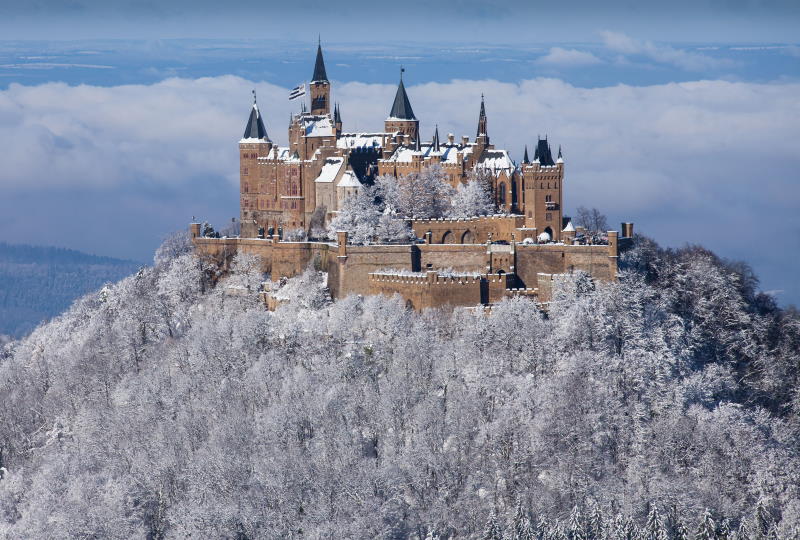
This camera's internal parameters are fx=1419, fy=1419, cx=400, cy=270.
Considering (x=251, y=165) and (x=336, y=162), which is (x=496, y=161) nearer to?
(x=336, y=162)

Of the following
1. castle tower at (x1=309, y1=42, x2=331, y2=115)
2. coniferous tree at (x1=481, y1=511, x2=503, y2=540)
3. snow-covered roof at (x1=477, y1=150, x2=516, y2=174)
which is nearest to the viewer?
coniferous tree at (x1=481, y1=511, x2=503, y2=540)

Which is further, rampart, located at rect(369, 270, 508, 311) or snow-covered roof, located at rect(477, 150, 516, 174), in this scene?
snow-covered roof, located at rect(477, 150, 516, 174)

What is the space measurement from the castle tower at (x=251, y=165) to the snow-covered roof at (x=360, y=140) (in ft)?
16.6

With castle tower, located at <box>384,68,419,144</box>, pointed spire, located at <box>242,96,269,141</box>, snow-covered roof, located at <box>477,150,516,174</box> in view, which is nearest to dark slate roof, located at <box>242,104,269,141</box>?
pointed spire, located at <box>242,96,269,141</box>

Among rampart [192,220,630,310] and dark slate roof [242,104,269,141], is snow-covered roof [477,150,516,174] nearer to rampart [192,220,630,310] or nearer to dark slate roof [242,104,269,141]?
rampart [192,220,630,310]

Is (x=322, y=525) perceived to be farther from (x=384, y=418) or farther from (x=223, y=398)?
(x=223, y=398)

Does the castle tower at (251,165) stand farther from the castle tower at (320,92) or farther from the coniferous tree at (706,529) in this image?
the coniferous tree at (706,529)

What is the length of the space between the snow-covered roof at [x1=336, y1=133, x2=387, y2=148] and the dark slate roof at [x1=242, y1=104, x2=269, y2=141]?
523 centimetres

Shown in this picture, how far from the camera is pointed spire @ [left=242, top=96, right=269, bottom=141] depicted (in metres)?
96.1

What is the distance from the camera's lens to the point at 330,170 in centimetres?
9275

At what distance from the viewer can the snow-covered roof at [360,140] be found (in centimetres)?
9519

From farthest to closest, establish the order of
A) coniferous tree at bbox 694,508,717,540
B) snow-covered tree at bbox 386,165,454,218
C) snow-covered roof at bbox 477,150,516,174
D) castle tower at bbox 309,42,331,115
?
castle tower at bbox 309,42,331,115
snow-covered roof at bbox 477,150,516,174
snow-covered tree at bbox 386,165,454,218
coniferous tree at bbox 694,508,717,540

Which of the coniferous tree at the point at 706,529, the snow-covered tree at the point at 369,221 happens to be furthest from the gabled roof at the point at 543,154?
the coniferous tree at the point at 706,529

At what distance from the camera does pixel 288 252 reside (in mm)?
87625
